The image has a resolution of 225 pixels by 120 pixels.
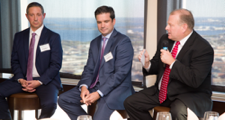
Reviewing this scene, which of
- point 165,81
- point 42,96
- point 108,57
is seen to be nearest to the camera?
point 165,81

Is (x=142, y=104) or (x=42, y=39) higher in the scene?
(x=42, y=39)

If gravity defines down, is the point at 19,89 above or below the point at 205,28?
below

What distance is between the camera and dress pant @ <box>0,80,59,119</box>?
2.88 metres

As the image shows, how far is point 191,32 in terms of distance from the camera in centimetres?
253

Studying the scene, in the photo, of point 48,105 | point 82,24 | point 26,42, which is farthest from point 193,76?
point 82,24

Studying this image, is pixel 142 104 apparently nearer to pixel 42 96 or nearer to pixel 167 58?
pixel 167 58

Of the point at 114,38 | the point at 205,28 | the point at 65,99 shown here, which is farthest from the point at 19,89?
the point at 205,28

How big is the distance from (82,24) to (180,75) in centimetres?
220

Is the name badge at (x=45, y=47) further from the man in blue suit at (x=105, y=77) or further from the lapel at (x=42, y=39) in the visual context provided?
the man in blue suit at (x=105, y=77)

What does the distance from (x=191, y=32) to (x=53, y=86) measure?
1743 millimetres

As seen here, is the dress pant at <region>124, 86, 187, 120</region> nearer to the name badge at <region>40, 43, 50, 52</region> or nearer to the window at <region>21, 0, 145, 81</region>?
the window at <region>21, 0, 145, 81</region>

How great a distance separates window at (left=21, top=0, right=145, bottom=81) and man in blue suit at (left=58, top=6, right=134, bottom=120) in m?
0.86

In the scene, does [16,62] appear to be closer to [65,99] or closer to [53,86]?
[53,86]

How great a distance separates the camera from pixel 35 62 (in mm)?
3189
